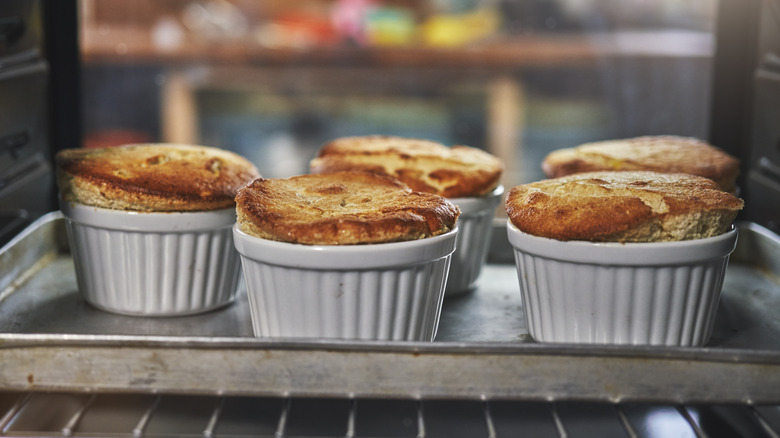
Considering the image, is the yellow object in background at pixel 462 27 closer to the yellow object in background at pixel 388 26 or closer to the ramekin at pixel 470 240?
the yellow object in background at pixel 388 26

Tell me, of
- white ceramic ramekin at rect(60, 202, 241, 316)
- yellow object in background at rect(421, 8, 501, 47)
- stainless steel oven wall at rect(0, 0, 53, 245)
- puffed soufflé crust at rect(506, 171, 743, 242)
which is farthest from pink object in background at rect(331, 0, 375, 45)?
puffed soufflé crust at rect(506, 171, 743, 242)

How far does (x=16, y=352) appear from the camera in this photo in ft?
3.21

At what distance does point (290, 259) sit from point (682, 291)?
1.75 ft

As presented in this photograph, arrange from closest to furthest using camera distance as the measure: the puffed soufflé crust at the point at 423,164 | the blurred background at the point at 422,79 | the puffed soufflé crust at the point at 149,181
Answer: the puffed soufflé crust at the point at 149,181
the puffed soufflé crust at the point at 423,164
the blurred background at the point at 422,79

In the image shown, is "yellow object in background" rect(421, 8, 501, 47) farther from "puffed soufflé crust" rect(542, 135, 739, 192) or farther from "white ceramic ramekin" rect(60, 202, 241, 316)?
"white ceramic ramekin" rect(60, 202, 241, 316)

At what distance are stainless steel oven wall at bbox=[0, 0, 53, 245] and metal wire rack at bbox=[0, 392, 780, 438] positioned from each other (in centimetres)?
52

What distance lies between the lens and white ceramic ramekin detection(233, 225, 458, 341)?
103cm

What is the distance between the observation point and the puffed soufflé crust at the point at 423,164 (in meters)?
1.38

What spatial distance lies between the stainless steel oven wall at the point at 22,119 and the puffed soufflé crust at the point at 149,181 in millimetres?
152

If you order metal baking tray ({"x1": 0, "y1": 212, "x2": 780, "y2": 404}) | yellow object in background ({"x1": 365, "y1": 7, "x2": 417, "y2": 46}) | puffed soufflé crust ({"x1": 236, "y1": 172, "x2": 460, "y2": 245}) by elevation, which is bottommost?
metal baking tray ({"x1": 0, "y1": 212, "x2": 780, "y2": 404})

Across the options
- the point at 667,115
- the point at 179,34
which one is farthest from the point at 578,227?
the point at 179,34

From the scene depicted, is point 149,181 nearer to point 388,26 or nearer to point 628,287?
point 628,287

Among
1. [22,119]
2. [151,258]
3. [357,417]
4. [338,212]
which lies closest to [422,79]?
[22,119]

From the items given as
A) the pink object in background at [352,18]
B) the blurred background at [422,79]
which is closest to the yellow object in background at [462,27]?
the blurred background at [422,79]
